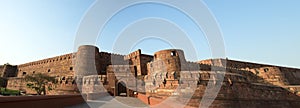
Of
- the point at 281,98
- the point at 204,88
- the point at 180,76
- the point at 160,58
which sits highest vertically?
the point at 160,58

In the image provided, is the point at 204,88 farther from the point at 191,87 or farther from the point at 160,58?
the point at 160,58

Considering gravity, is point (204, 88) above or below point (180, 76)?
below

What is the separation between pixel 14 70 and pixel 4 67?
2037 millimetres

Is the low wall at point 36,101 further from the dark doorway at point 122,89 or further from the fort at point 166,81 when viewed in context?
the dark doorway at point 122,89

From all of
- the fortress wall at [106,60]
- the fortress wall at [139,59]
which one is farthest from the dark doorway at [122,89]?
the fortress wall at [106,60]

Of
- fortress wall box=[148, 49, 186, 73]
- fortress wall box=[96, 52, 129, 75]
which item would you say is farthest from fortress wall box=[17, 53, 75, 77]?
fortress wall box=[148, 49, 186, 73]

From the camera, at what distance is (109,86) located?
1780 centimetres

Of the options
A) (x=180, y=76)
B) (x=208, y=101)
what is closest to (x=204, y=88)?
(x=208, y=101)

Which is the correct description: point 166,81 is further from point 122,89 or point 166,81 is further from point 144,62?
point 144,62

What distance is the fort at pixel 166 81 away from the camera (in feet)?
42.5

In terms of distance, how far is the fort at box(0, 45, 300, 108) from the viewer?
42.5 feet

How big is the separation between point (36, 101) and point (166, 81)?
359 inches

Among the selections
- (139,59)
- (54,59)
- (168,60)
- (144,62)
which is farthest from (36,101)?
(54,59)

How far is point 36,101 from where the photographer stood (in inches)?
213
